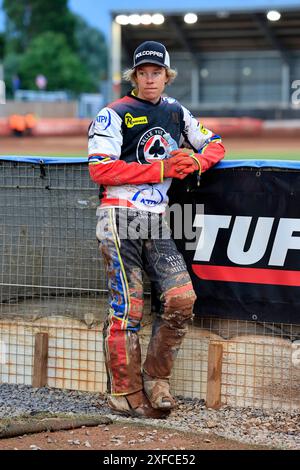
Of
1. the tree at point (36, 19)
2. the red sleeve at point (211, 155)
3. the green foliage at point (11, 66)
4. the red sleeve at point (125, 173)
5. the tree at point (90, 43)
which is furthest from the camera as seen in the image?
the tree at point (90, 43)

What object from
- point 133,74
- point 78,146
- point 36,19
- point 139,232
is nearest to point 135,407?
point 139,232

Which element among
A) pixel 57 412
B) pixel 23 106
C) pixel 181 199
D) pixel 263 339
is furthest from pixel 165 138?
pixel 23 106

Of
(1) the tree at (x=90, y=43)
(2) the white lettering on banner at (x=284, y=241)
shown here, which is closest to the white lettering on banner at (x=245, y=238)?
(2) the white lettering on banner at (x=284, y=241)

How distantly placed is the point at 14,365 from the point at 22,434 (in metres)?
1.51

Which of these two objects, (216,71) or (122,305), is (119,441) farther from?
(216,71)

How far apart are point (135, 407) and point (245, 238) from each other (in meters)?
1.32

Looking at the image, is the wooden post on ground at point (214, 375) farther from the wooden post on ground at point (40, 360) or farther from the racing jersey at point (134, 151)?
the wooden post on ground at point (40, 360)

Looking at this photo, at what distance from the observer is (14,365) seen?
667 cm

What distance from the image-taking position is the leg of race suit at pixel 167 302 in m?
5.69

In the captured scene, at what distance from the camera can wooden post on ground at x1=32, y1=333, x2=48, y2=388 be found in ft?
21.3

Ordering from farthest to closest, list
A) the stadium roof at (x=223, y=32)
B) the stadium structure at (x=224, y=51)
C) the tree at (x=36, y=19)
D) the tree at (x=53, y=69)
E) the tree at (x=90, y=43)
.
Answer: the tree at (x=90, y=43) → the tree at (x=36, y=19) → the tree at (x=53, y=69) → the stadium roof at (x=223, y=32) → the stadium structure at (x=224, y=51)

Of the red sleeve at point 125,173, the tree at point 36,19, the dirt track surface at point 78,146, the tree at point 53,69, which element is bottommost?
the red sleeve at point 125,173

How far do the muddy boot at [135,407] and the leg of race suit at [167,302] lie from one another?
182 mm
